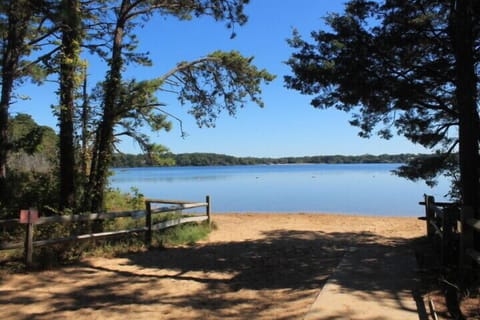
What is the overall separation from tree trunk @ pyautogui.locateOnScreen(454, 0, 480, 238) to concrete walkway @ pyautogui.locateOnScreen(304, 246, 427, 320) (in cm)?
165

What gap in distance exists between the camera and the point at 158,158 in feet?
42.7

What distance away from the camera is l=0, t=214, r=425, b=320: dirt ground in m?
5.48

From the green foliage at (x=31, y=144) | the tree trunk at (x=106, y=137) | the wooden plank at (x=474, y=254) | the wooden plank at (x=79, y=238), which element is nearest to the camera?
the wooden plank at (x=474, y=254)

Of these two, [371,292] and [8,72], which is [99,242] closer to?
[8,72]

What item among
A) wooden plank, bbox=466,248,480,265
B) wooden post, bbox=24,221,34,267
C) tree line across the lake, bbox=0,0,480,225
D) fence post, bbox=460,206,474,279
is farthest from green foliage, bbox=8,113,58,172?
wooden plank, bbox=466,248,480,265

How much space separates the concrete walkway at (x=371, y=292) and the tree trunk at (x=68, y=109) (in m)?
7.69

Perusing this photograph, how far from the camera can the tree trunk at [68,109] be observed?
1116 centimetres

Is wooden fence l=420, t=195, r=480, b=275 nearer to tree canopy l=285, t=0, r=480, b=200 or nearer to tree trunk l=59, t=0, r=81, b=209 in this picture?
tree canopy l=285, t=0, r=480, b=200

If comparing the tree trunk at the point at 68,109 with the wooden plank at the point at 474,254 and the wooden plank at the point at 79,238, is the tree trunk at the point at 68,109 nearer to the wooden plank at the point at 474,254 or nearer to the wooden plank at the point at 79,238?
the wooden plank at the point at 79,238

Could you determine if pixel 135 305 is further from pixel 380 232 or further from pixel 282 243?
pixel 380 232

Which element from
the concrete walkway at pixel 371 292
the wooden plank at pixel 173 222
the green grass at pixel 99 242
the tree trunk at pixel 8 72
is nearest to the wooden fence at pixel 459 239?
the concrete walkway at pixel 371 292

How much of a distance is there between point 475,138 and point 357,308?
4005 mm

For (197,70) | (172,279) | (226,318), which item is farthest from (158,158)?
(226,318)

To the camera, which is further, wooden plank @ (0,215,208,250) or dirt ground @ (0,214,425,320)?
wooden plank @ (0,215,208,250)
